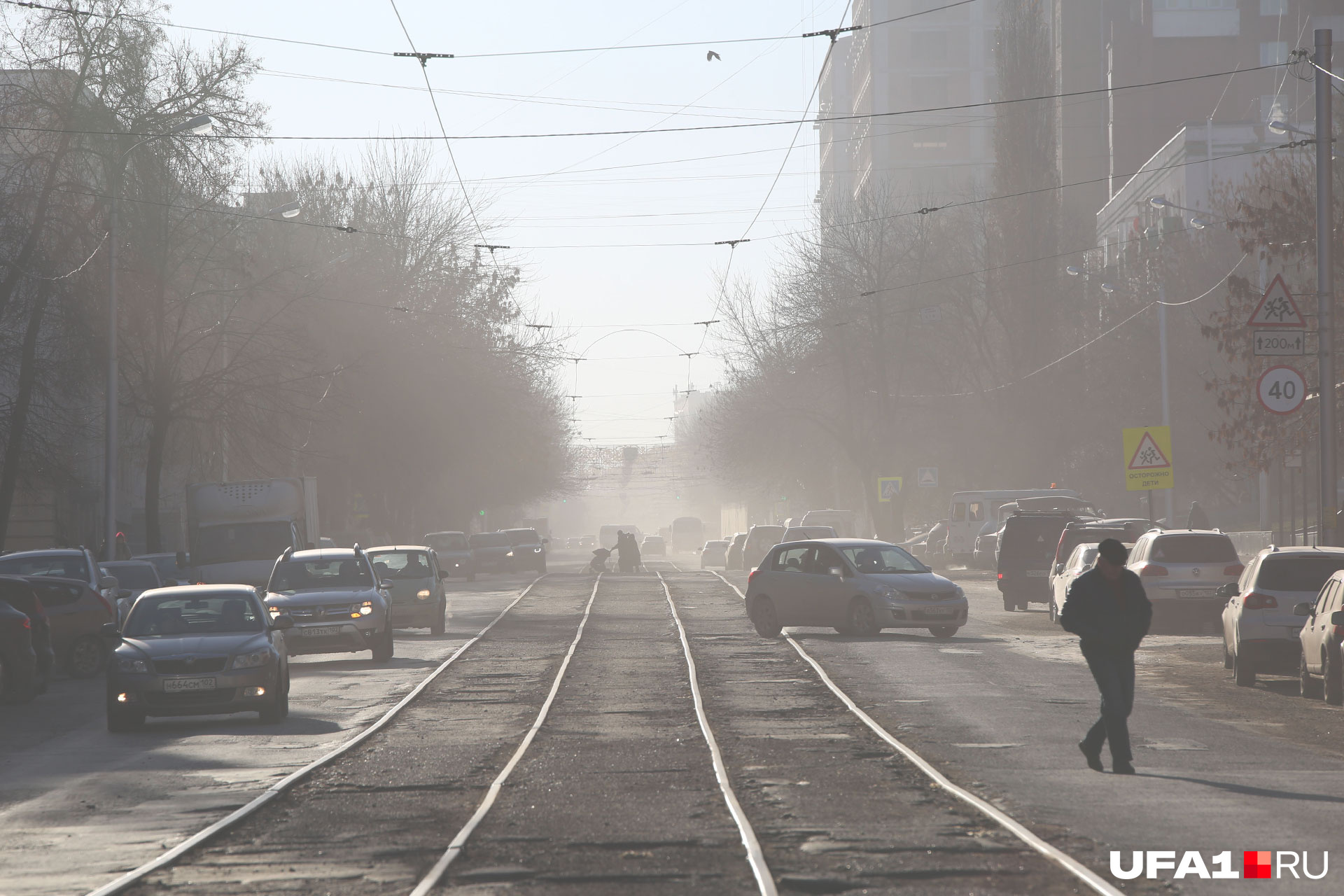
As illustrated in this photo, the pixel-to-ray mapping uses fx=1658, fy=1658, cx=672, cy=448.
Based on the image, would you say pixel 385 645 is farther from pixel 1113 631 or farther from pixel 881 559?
pixel 1113 631

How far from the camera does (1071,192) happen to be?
311ft

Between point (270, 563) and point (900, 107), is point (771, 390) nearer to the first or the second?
point (270, 563)

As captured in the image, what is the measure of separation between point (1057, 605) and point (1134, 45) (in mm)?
64888

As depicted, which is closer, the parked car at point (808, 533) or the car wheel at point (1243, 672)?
the car wheel at point (1243, 672)

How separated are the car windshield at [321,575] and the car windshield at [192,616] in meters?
6.54

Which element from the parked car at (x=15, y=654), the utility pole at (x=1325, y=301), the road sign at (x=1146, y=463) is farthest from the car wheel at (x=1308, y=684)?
the road sign at (x=1146, y=463)

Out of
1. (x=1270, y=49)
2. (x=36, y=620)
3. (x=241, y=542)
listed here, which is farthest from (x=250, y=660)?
(x=1270, y=49)

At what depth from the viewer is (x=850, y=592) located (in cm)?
2553

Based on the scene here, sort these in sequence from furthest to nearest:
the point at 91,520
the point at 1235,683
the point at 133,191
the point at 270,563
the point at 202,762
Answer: the point at 91,520, the point at 133,191, the point at 270,563, the point at 1235,683, the point at 202,762

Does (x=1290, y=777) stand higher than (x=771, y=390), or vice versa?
(x=771, y=390)

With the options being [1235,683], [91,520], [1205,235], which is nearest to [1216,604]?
[1235,683]

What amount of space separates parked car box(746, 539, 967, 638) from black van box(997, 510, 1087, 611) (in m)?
5.98

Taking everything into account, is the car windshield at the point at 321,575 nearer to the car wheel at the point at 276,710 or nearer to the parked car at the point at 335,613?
the parked car at the point at 335,613

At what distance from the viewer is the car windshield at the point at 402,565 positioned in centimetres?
2888
